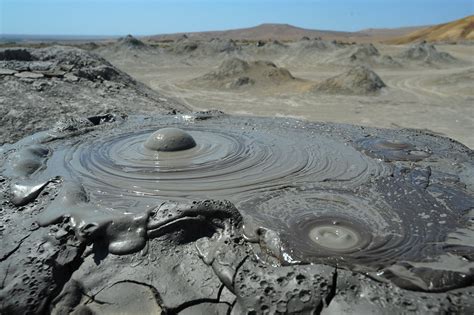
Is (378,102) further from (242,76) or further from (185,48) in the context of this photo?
(185,48)

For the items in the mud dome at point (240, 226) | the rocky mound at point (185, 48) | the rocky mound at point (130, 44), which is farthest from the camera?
the rocky mound at point (185, 48)

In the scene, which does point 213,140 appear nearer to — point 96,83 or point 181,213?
point 181,213

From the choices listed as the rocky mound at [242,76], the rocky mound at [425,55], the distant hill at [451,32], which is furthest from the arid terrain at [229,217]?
the distant hill at [451,32]

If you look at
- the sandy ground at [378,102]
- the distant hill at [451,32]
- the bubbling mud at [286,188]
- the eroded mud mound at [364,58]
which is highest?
the distant hill at [451,32]

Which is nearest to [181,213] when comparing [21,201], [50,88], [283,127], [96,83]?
[21,201]

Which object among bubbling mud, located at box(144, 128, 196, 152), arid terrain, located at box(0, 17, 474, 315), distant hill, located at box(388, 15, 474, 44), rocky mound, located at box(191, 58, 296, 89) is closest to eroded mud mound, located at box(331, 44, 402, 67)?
rocky mound, located at box(191, 58, 296, 89)

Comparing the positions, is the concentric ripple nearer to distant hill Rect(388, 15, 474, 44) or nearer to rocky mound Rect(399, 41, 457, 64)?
rocky mound Rect(399, 41, 457, 64)

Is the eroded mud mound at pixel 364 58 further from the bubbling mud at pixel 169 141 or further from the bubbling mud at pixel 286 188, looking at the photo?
the bubbling mud at pixel 169 141
